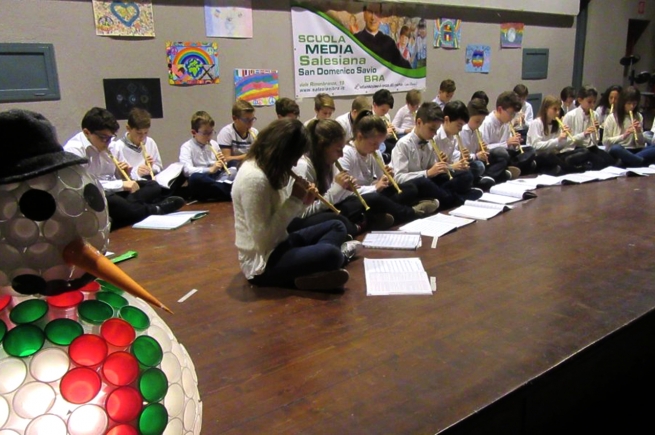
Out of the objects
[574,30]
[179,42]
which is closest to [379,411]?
[179,42]

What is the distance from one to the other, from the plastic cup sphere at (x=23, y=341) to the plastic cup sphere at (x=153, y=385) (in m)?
0.15

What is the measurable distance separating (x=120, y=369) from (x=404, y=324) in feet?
4.76

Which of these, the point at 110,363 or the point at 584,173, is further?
the point at 584,173

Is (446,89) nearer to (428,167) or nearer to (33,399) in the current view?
(428,167)

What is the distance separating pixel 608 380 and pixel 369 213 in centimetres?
→ 174

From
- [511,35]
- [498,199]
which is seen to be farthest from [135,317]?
[511,35]

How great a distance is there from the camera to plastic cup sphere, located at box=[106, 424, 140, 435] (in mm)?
733

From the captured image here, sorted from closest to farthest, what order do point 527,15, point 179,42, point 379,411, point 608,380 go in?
point 379,411
point 608,380
point 179,42
point 527,15

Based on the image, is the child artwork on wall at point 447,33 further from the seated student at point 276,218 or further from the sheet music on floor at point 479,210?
the seated student at point 276,218

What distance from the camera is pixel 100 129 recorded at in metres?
3.54

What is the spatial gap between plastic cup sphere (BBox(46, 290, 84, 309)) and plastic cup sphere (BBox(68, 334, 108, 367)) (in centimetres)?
6

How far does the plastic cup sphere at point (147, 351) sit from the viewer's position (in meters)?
0.80

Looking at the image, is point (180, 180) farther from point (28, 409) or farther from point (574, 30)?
point (574, 30)

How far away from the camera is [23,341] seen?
0.74 m
